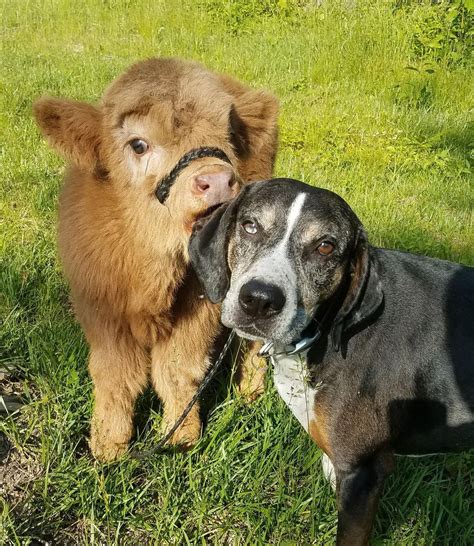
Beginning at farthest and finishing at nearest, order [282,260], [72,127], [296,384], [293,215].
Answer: [72,127], [296,384], [293,215], [282,260]

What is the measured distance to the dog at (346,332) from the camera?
2.35 m

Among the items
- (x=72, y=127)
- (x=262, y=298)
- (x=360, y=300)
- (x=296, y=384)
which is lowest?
(x=296, y=384)

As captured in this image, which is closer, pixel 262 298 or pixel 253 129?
pixel 262 298

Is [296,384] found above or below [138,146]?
below

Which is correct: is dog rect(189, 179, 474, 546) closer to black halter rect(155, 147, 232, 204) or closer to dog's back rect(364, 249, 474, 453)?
dog's back rect(364, 249, 474, 453)

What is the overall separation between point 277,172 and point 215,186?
287cm

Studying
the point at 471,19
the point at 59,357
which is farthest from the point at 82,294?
the point at 471,19

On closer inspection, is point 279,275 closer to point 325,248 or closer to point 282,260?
point 282,260

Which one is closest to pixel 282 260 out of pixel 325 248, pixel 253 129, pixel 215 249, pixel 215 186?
pixel 325 248

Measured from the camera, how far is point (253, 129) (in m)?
3.07

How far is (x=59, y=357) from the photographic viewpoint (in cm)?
301

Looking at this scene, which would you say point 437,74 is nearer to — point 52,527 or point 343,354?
point 343,354

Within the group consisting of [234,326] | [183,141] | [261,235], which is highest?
[183,141]

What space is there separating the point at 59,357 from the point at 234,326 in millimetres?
1115
